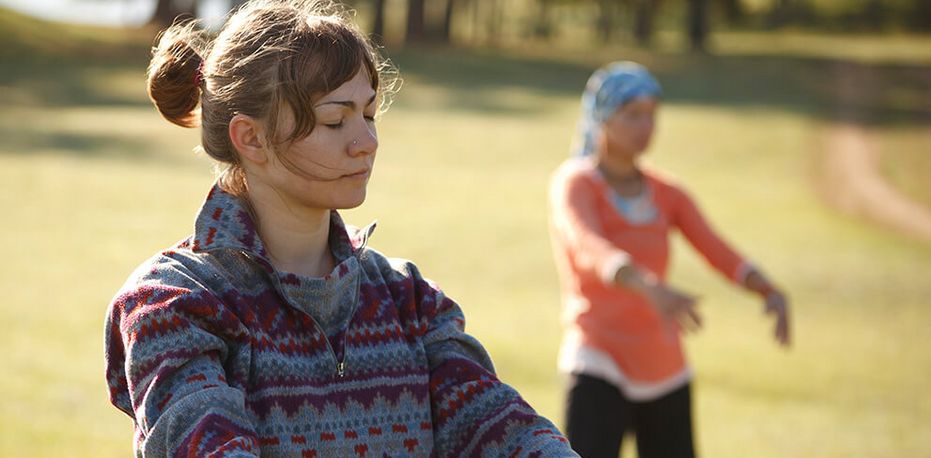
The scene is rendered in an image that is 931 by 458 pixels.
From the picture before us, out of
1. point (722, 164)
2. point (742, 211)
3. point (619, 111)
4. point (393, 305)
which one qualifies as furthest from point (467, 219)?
point (393, 305)

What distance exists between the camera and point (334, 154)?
8.75ft

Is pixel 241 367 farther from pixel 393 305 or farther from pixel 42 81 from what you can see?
pixel 42 81

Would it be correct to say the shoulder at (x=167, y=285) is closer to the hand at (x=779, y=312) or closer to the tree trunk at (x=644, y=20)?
the hand at (x=779, y=312)

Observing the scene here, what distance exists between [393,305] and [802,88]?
119 ft

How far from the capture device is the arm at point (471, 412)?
8.95 ft

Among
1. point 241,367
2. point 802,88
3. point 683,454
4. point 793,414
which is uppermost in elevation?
point 241,367

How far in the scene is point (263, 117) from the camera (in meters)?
2.66

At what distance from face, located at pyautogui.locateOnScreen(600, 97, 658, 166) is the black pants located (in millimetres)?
985

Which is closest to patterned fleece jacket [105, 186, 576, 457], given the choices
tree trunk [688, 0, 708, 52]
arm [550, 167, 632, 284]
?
arm [550, 167, 632, 284]

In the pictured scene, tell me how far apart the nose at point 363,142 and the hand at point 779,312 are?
3.06 metres

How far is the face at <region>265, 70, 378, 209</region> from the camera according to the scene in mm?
2658

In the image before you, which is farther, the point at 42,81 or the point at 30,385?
the point at 42,81

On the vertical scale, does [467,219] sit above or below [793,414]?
below

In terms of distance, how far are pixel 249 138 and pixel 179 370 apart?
49 centimetres
